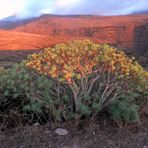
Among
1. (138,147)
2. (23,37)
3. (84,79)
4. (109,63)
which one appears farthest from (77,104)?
(23,37)

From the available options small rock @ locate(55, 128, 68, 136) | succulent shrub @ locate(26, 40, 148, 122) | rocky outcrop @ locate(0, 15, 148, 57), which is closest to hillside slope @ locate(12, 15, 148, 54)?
rocky outcrop @ locate(0, 15, 148, 57)

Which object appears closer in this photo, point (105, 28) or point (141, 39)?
point (141, 39)

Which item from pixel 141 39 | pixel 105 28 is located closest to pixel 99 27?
pixel 105 28

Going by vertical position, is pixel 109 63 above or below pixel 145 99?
above

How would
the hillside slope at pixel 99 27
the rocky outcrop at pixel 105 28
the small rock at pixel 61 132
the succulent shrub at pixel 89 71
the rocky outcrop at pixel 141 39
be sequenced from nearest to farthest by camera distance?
the small rock at pixel 61 132
the succulent shrub at pixel 89 71
the rocky outcrop at pixel 141 39
the rocky outcrop at pixel 105 28
the hillside slope at pixel 99 27

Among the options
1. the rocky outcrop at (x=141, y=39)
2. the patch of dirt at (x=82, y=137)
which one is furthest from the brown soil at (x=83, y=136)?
the rocky outcrop at (x=141, y=39)

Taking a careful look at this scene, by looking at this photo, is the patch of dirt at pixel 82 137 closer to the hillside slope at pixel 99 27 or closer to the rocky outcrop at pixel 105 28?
the rocky outcrop at pixel 105 28

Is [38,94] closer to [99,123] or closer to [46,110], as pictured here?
[46,110]

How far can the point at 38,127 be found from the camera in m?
4.98

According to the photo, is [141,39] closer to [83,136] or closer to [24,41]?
[24,41]

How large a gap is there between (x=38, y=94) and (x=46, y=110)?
0.88 ft


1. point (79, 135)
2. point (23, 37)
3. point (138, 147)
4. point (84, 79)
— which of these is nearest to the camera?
point (138, 147)

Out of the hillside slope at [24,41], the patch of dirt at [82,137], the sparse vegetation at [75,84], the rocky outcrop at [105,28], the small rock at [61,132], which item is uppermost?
the sparse vegetation at [75,84]

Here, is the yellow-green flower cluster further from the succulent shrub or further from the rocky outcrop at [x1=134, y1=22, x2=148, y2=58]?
the rocky outcrop at [x1=134, y1=22, x2=148, y2=58]
